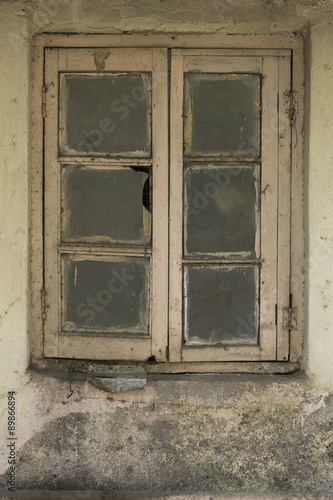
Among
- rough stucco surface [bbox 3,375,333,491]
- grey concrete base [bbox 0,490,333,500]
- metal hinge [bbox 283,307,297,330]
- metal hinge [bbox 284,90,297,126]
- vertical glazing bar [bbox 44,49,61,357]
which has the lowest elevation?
grey concrete base [bbox 0,490,333,500]

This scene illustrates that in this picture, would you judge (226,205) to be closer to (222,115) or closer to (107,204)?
(222,115)

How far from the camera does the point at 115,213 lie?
239cm

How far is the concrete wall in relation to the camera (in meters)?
2.29

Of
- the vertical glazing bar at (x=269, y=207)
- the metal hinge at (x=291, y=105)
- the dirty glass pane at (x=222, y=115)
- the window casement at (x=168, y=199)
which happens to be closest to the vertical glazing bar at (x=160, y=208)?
the window casement at (x=168, y=199)

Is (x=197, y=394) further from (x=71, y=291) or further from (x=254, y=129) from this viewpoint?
(x=254, y=129)

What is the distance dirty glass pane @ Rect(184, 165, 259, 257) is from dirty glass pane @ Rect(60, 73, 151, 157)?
335 millimetres

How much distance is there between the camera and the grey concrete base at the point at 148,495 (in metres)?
2.25

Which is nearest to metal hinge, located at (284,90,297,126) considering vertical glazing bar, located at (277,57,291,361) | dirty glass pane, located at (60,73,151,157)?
vertical glazing bar, located at (277,57,291,361)

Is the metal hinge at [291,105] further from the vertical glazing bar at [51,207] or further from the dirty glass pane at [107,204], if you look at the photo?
the vertical glazing bar at [51,207]

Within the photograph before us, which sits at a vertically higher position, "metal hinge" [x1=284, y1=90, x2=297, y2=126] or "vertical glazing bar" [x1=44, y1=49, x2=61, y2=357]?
"metal hinge" [x1=284, y1=90, x2=297, y2=126]

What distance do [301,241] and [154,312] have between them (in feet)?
2.80

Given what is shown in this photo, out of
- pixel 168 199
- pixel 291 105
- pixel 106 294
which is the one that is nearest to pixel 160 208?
pixel 168 199

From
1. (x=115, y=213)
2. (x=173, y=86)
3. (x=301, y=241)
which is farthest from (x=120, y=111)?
(x=301, y=241)

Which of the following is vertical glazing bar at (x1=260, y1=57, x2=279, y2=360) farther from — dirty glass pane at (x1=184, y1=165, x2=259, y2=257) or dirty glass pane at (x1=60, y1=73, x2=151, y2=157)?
dirty glass pane at (x1=60, y1=73, x2=151, y2=157)
